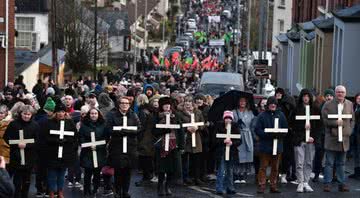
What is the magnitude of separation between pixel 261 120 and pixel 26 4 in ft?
130

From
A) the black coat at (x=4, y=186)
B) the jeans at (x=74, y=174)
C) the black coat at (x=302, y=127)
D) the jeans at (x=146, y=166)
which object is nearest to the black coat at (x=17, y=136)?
the jeans at (x=74, y=174)

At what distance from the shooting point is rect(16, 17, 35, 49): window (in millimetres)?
55688

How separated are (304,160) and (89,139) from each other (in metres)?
3.86

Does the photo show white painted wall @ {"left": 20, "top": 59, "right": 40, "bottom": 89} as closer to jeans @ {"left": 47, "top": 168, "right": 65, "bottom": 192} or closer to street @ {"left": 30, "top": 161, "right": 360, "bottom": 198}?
street @ {"left": 30, "top": 161, "right": 360, "bottom": 198}

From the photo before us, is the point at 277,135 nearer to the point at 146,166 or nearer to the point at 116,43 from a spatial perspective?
the point at 146,166

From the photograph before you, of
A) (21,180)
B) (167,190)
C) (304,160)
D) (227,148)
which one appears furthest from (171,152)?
(21,180)

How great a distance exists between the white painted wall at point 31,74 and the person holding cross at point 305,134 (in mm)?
31206

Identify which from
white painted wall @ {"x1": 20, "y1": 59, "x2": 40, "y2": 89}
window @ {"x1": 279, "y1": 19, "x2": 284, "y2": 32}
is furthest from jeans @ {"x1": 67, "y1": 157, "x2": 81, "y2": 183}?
window @ {"x1": 279, "y1": 19, "x2": 284, "y2": 32}

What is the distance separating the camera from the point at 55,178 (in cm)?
1628

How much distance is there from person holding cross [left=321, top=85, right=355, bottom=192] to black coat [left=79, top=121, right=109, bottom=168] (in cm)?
386

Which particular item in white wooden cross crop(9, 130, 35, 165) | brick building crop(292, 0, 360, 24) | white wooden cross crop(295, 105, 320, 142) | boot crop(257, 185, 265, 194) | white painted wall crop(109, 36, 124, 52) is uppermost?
brick building crop(292, 0, 360, 24)

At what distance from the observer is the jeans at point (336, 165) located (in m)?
17.8

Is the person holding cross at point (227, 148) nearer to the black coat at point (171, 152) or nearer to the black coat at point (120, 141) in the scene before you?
the black coat at point (171, 152)

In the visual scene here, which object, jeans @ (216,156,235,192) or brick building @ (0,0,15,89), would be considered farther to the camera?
brick building @ (0,0,15,89)
